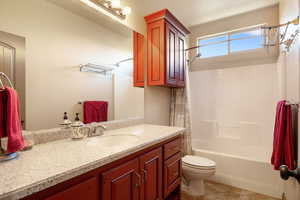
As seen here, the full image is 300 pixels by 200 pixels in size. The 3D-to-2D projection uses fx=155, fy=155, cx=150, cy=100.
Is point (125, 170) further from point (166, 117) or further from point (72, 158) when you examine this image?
point (166, 117)

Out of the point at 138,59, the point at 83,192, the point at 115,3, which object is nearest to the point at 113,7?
the point at 115,3

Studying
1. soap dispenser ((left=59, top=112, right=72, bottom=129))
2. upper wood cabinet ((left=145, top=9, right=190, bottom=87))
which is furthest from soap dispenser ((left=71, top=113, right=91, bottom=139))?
upper wood cabinet ((left=145, top=9, right=190, bottom=87))

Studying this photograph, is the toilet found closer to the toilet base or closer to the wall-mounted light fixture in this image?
the toilet base

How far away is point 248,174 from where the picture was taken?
206cm

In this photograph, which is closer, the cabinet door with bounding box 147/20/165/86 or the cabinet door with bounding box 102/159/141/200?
the cabinet door with bounding box 102/159/141/200

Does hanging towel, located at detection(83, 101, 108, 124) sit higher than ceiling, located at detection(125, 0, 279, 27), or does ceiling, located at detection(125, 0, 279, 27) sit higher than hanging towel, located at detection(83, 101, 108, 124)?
ceiling, located at detection(125, 0, 279, 27)

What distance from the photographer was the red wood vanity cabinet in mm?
716

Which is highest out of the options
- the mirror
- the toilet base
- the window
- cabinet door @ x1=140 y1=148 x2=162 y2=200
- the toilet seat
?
the window

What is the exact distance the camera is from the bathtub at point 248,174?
1929mm

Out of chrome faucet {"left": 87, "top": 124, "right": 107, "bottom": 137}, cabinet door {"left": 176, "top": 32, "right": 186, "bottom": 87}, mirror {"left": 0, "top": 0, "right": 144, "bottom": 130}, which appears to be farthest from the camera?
cabinet door {"left": 176, "top": 32, "right": 186, "bottom": 87}

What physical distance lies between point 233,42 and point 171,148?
7.20 ft

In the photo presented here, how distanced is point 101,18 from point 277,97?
2.64 metres

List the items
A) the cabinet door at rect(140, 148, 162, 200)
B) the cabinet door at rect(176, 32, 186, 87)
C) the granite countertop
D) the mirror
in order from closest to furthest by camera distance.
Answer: the granite countertop → the mirror → the cabinet door at rect(140, 148, 162, 200) → the cabinet door at rect(176, 32, 186, 87)

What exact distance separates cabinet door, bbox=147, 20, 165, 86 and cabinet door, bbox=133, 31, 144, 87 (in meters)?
0.09
